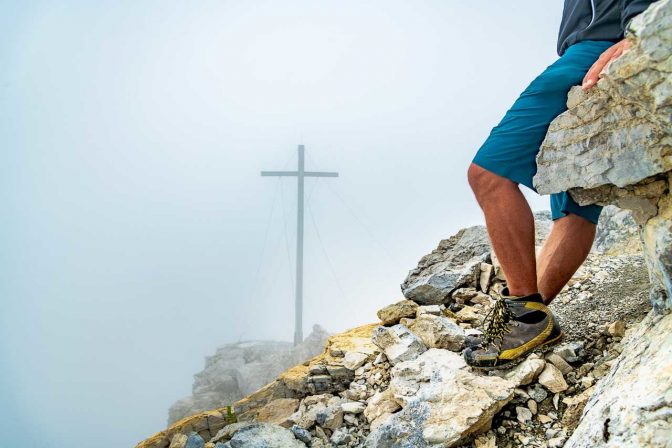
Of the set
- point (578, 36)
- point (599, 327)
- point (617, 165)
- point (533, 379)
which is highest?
point (578, 36)

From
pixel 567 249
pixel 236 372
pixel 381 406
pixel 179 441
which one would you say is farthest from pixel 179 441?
pixel 236 372

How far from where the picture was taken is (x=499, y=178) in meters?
2.83

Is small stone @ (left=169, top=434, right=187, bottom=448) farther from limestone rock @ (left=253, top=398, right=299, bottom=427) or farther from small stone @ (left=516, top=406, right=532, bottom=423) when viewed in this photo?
small stone @ (left=516, top=406, right=532, bottom=423)

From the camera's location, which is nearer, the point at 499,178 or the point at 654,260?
the point at 654,260

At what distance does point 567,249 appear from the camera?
3.13 metres

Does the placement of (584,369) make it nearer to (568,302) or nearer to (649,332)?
(649,332)

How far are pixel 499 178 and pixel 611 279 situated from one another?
5.85 ft

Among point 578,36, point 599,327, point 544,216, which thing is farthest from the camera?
point 544,216

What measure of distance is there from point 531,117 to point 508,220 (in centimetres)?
58

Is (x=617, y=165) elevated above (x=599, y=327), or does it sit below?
above

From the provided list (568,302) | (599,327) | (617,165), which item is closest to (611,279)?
(568,302)

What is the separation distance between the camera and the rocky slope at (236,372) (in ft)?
31.8

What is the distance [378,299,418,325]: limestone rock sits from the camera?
4.27 meters

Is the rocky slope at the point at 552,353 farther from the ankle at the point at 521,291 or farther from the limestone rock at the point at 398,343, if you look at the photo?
the ankle at the point at 521,291
